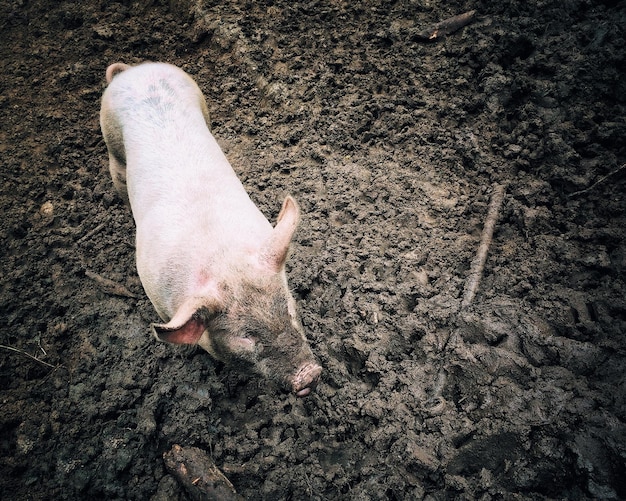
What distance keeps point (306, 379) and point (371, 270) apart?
1.00 metres

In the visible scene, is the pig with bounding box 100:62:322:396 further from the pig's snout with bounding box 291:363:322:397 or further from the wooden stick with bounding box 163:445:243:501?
the wooden stick with bounding box 163:445:243:501

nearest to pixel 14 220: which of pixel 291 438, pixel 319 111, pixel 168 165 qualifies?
pixel 168 165

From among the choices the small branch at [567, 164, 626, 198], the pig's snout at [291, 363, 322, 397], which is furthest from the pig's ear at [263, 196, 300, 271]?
the small branch at [567, 164, 626, 198]

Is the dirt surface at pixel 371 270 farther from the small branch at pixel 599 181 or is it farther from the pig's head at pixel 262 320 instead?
the pig's head at pixel 262 320

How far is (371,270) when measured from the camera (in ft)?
9.65

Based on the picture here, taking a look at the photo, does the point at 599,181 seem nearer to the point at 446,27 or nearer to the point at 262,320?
the point at 446,27

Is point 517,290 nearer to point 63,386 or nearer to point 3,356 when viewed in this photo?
point 63,386

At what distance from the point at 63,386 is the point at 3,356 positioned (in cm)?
62

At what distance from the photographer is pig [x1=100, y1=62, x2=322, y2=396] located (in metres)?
2.19

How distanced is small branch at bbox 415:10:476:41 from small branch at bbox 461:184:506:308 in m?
1.81

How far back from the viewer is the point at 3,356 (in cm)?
302

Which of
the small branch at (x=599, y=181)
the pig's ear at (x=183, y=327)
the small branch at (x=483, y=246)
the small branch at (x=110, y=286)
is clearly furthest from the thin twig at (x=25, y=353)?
the small branch at (x=599, y=181)

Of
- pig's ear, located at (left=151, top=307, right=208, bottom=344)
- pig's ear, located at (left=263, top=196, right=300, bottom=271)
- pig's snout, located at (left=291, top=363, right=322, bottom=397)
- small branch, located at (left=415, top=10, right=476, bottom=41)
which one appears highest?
small branch, located at (left=415, top=10, right=476, bottom=41)

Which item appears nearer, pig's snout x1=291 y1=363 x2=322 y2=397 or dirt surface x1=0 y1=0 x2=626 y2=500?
dirt surface x1=0 y1=0 x2=626 y2=500
